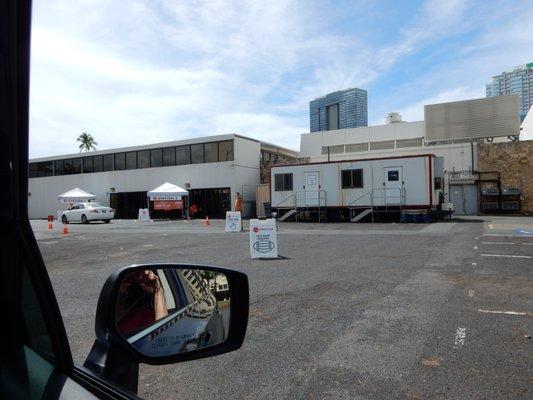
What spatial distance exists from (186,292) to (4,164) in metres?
0.90

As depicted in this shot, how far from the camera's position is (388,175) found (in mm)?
24672

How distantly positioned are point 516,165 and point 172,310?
3330cm

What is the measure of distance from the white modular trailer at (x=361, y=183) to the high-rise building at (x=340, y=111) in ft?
130

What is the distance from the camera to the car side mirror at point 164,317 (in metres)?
1.71

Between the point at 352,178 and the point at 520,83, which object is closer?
the point at 352,178

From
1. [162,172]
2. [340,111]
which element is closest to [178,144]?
[162,172]

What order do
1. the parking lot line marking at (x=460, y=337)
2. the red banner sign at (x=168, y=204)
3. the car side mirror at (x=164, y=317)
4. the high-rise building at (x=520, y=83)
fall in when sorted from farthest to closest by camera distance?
the high-rise building at (x=520, y=83) → the red banner sign at (x=168, y=204) → the parking lot line marking at (x=460, y=337) → the car side mirror at (x=164, y=317)

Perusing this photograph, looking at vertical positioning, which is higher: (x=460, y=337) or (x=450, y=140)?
(x=450, y=140)

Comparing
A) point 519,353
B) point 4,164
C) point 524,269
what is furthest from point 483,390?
point 524,269

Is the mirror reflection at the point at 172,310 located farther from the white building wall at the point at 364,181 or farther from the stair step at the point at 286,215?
the stair step at the point at 286,215

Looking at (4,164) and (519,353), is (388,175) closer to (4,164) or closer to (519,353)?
(519,353)

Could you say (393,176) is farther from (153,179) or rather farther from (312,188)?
(153,179)

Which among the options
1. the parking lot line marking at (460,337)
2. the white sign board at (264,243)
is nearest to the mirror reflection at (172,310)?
the parking lot line marking at (460,337)

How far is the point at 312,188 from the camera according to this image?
2708 centimetres
